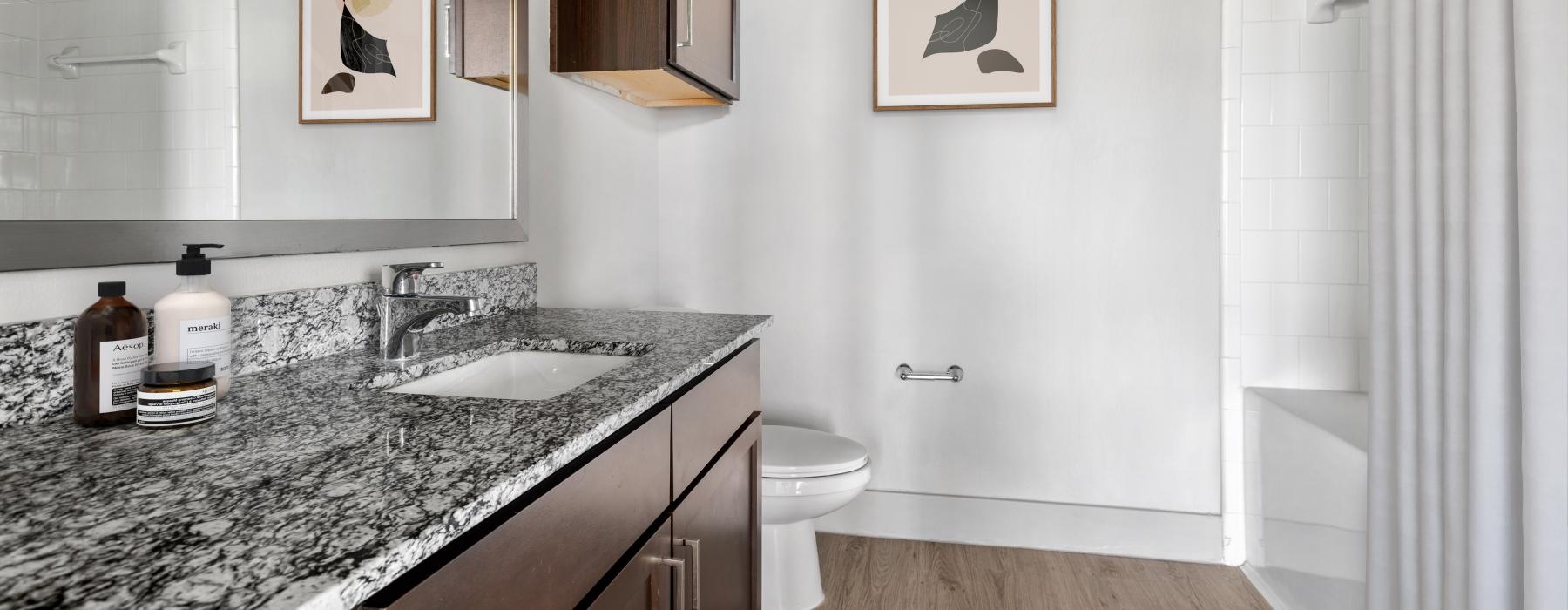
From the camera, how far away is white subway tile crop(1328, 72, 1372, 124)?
7.52 feet

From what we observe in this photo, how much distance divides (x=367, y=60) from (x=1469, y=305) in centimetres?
171

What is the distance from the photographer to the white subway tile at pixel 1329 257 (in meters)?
2.33

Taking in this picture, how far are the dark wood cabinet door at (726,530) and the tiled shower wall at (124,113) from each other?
2.42 ft

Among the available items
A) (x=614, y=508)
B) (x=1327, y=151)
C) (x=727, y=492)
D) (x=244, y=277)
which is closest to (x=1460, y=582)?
(x=727, y=492)

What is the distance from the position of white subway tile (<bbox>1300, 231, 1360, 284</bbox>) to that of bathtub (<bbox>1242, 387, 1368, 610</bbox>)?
12.8 inches

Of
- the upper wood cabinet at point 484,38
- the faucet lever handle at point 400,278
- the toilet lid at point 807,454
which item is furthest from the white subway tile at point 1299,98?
the faucet lever handle at point 400,278

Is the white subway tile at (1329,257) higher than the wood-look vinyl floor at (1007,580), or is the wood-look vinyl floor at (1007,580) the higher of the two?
the white subway tile at (1329,257)

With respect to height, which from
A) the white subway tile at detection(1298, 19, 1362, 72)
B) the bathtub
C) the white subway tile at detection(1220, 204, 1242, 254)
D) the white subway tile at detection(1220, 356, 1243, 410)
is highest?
the white subway tile at detection(1298, 19, 1362, 72)

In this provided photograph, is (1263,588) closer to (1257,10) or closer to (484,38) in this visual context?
(1257,10)

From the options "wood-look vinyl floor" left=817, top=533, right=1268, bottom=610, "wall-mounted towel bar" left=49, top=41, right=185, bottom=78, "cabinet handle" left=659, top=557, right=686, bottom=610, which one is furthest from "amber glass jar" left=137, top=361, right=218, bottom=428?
"wood-look vinyl floor" left=817, top=533, right=1268, bottom=610

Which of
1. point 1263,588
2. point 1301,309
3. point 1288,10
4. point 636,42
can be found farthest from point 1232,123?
point 636,42

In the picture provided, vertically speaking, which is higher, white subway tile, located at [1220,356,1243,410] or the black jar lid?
the black jar lid

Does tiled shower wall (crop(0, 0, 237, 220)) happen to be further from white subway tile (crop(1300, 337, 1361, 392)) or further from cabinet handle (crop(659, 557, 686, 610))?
white subway tile (crop(1300, 337, 1361, 392))

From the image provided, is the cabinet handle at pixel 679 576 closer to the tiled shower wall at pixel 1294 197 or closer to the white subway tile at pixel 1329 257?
the tiled shower wall at pixel 1294 197
